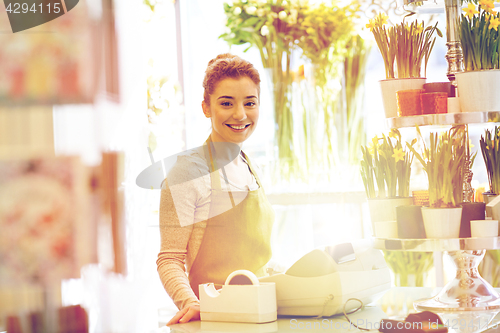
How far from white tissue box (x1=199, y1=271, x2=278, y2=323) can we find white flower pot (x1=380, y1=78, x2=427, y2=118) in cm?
49

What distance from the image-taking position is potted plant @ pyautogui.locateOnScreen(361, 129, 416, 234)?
0.98 meters

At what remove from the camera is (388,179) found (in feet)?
3.30

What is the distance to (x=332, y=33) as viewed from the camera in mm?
1879

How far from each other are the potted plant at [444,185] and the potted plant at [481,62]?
10 centimetres

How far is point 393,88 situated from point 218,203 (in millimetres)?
496

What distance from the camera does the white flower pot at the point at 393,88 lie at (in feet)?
3.26

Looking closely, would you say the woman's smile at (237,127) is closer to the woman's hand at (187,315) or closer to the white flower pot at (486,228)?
the woman's hand at (187,315)

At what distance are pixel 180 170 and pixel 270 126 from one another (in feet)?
3.00

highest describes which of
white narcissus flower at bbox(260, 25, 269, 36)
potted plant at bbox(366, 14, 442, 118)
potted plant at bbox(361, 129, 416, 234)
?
white narcissus flower at bbox(260, 25, 269, 36)

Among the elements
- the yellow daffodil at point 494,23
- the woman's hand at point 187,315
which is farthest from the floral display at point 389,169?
the woman's hand at point 187,315

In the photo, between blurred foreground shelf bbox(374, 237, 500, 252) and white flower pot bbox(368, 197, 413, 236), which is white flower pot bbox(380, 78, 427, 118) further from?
blurred foreground shelf bbox(374, 237, 500, 252)

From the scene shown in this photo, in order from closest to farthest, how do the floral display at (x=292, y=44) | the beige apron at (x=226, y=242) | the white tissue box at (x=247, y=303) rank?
the white tissue box at (x=247, y=303), the beige apron at (x=226, y=242), the floral display at (x=292, y=44)

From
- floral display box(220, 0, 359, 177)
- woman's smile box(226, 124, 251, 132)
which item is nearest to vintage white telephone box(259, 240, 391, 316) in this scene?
woman's smile box(226, 124, 251, 132)

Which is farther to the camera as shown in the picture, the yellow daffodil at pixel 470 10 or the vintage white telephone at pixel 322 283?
the yellow daffodil at pixel 470 10
